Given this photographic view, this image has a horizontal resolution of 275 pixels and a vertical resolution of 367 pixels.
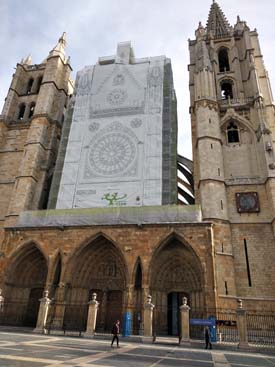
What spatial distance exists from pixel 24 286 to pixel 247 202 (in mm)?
12719

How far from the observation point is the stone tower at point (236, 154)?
13781mm

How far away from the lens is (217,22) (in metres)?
27.6

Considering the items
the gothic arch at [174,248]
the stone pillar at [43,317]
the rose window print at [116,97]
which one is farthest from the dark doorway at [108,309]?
the rose window print at [116,97]

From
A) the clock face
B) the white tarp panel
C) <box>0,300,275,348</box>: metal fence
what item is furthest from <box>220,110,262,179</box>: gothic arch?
<box>0,300,275,348</box>: metal fence

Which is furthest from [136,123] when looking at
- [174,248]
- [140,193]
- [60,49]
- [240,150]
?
[60,49]

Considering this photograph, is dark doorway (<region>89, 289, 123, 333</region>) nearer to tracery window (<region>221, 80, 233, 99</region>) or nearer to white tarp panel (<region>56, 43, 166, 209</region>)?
white tarp panel (<region>56, 43, 166, 209</region>)

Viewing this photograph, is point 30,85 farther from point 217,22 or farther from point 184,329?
point 184,329

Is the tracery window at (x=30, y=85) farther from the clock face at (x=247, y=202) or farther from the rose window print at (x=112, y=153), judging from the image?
the clock face at (x=247, y=202)

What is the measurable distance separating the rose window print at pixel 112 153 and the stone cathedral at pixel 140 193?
75 mm

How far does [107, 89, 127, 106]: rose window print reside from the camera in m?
19.6

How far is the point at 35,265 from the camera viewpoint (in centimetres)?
1525

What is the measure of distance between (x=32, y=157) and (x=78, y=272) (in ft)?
29.6

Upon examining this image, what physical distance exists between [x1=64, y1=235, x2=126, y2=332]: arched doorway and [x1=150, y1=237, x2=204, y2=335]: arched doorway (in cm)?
171

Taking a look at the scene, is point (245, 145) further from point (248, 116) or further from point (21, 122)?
point (21, 122)
